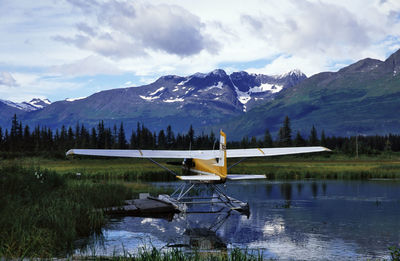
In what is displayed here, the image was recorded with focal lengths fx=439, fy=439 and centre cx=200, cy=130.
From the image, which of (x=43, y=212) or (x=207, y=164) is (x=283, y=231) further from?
(x=43, y=212)

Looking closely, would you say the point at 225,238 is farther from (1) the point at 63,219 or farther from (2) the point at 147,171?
(2) the point at 147,171

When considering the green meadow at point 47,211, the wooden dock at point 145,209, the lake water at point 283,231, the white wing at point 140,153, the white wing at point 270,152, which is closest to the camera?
the green meadow at point 47,211

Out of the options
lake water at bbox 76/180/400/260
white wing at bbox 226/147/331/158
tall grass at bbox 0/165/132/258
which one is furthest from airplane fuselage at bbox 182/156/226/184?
tall grass at bbox 0/165/132/258

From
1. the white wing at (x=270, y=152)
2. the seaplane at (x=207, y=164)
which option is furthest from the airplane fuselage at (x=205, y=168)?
the white wing at (x=270, y=152)

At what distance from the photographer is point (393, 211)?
1983 cm

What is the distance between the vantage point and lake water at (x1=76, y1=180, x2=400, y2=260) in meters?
12.6

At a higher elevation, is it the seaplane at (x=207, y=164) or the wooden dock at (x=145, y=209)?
the seaplane at (x=207, y=164)

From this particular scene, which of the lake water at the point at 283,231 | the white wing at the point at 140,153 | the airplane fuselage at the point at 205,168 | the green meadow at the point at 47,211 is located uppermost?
the white wing at the point at 140,153

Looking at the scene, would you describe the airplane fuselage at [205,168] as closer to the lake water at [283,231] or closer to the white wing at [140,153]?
the white wing at [140,153]

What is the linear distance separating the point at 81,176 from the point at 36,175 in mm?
16442

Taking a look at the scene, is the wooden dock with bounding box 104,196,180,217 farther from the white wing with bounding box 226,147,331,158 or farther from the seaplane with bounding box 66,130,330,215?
the white wing with bounding box 226,147,331,158

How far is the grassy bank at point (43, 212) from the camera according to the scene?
10.7 meters

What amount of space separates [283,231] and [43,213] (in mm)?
8087

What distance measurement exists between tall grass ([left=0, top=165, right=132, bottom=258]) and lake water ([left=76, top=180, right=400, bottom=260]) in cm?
74
